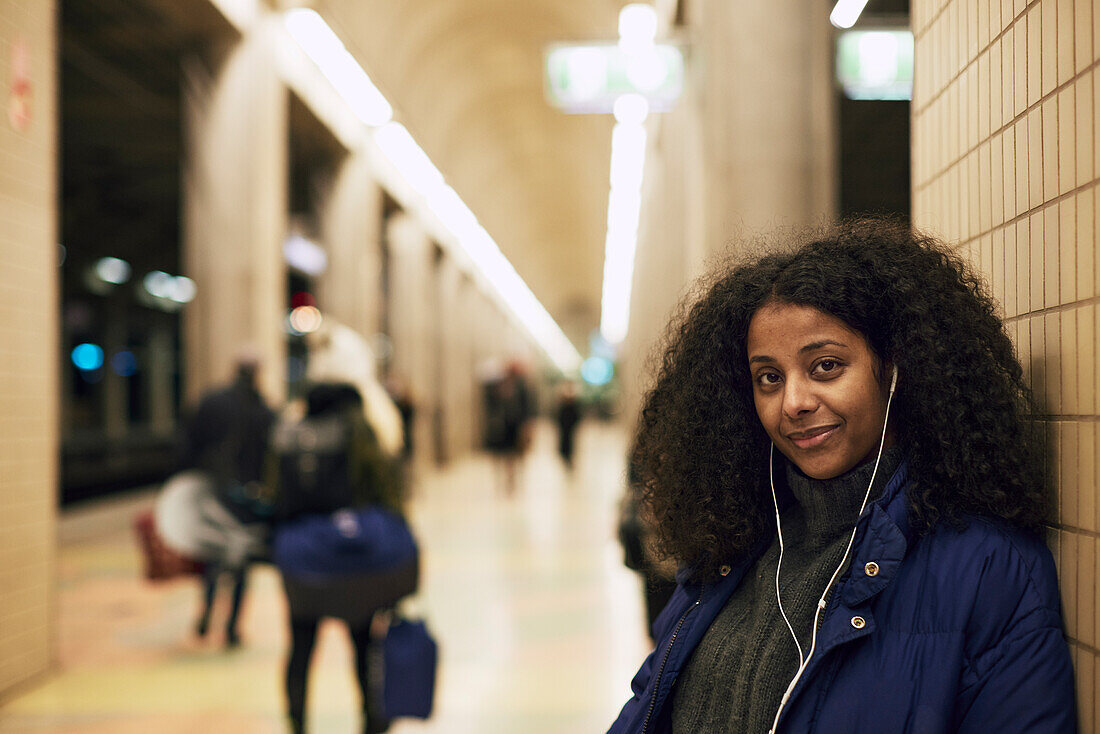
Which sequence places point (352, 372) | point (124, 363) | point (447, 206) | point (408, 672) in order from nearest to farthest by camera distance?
point (408, 672)
point (352, 372)
point (447, 206)
point (124, 363)

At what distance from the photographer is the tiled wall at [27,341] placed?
17.2 feet

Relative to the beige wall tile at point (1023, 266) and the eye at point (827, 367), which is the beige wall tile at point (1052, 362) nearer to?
the beige wall tile at point (1023, 266)

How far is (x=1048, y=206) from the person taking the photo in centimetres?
154

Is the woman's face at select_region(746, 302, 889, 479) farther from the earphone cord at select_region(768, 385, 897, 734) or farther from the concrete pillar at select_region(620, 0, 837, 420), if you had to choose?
the concrete pillar at select_region(620, 0, 837, 420)

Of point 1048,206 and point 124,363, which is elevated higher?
point 1048,206

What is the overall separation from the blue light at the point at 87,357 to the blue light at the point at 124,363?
0.62 meters

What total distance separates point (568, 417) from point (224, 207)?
1014cm

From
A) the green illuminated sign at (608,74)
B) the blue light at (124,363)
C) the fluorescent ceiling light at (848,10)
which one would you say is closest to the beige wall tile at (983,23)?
the fluorescent ceiling light at (848,10)

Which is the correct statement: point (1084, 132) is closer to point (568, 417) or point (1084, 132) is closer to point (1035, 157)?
point (1035, 157)

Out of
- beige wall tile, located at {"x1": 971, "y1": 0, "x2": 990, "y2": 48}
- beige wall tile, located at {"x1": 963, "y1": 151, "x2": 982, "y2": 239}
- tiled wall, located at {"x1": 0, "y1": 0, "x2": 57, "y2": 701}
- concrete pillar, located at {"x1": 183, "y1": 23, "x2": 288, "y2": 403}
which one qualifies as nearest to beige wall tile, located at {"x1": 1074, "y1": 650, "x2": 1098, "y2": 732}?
beige wall tile, located at {"x1": 963, "y1": 151, "x2": 982, "y2": 239}

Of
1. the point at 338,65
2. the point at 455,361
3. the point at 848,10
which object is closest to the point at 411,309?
the point at 455,361

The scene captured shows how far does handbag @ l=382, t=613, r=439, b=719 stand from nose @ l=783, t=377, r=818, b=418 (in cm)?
260

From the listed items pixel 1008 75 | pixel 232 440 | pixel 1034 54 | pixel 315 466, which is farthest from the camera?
pixel 232 440

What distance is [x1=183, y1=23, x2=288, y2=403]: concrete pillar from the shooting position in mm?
9359
